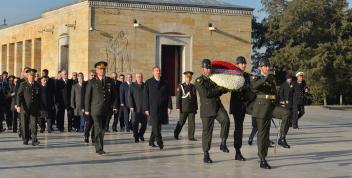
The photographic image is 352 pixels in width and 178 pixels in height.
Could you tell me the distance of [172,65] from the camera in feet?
123

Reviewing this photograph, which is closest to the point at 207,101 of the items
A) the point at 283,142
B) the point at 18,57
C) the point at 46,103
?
the point at 283,142

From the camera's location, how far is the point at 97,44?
112 ft

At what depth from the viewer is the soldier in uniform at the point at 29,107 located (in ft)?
47.7

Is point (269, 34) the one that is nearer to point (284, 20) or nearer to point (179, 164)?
point (284, 20)

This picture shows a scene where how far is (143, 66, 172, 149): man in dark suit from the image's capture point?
14000mm

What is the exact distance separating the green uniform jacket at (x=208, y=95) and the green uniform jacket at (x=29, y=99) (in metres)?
4.46

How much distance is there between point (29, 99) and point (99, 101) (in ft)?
7.41

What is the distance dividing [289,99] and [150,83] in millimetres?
4463

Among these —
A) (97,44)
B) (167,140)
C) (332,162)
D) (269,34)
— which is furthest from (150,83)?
(269,34)

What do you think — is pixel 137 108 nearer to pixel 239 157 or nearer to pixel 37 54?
pixel 239 157

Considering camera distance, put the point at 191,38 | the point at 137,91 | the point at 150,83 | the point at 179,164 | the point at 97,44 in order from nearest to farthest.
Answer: the point at 179,164
the point at 150,83
the point at 137,91
the point at 97,44
the point at 191,38

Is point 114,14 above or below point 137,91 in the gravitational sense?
above

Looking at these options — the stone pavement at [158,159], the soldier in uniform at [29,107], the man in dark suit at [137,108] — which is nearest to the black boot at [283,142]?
the stone pavement at [158,159]

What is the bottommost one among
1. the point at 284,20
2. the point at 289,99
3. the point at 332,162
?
the point at 332,162
